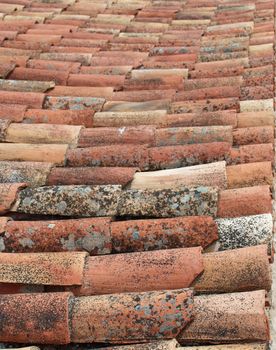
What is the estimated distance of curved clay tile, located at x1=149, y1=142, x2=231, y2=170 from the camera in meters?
3.22

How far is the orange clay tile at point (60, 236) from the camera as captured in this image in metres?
2.63

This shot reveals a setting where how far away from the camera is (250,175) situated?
3008mm

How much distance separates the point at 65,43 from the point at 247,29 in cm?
179

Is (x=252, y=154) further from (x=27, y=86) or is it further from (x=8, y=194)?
(x=27, y=86)

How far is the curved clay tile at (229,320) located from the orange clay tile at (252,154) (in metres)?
1.10

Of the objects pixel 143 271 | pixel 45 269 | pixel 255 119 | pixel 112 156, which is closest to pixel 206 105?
pixel 255 119

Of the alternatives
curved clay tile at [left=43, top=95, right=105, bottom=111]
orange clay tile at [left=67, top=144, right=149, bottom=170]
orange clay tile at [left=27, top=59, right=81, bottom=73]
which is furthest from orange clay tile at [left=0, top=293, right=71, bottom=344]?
orange clay tile at [left=27, top=59, right=81, bottom=73]

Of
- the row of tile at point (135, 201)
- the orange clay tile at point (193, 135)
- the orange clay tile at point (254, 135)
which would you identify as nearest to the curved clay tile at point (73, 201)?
the row of tile at point (135, 201)

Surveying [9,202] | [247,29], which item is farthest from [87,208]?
[247,29]

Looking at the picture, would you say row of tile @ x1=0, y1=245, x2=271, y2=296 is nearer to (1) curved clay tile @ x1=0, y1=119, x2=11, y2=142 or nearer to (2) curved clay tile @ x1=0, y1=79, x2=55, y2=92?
(1) curved clay tile @ x1=0, y1=119, x2=11, y2=142

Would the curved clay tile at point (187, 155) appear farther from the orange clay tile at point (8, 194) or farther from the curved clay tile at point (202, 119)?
the orange clay tile at point (8, 194)

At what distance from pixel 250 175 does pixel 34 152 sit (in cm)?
131

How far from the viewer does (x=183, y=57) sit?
194 inches

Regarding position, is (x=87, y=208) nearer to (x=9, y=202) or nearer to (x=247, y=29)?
(x=9, y=202)
